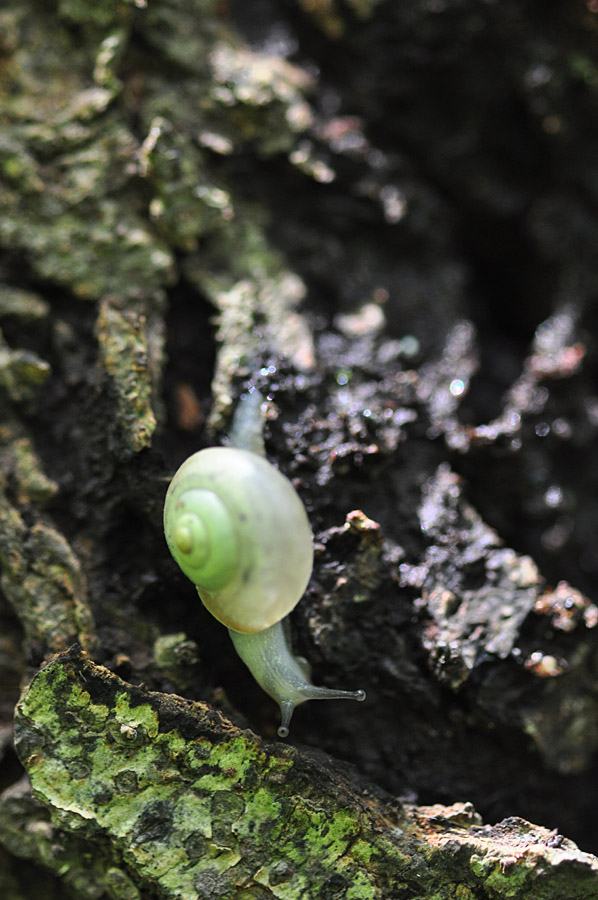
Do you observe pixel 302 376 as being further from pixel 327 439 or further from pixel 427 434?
pixel 427 434

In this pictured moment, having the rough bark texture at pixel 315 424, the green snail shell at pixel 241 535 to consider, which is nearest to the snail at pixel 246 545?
the green snail shell at pixel 241 535

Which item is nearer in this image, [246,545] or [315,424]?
[246,545]

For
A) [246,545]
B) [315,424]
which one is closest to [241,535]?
[246,545]

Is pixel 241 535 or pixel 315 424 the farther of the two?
pixel 315 424

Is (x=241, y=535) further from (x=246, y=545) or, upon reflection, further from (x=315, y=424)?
(x=315, y=424)

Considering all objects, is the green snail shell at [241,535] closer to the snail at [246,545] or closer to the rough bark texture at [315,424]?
the snail at [246,545]

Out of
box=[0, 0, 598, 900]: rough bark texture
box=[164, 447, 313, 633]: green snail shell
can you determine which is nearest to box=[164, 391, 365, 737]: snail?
box=[164, 447, 313, 633]: green snail shell
